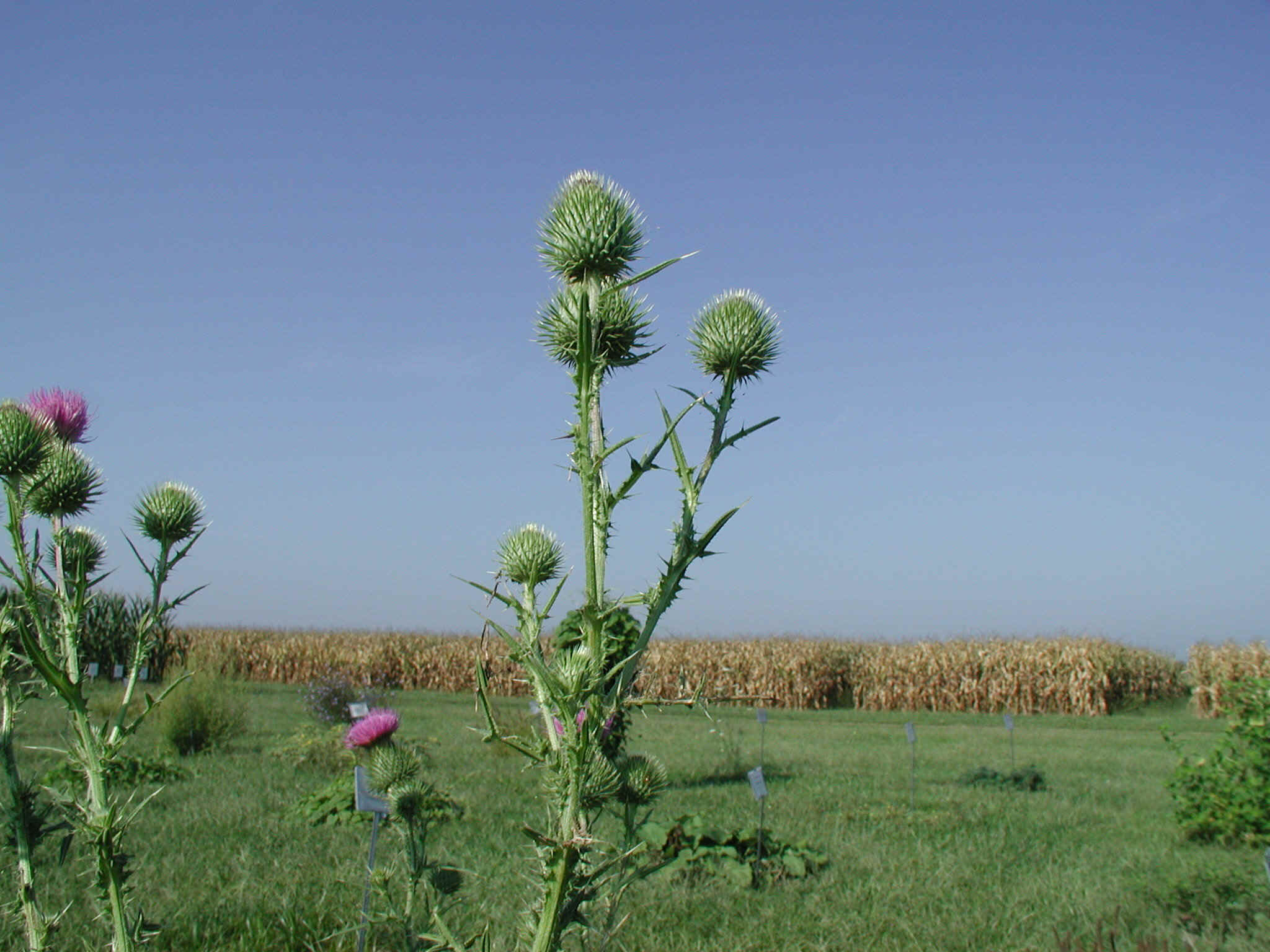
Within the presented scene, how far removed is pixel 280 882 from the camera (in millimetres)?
5324

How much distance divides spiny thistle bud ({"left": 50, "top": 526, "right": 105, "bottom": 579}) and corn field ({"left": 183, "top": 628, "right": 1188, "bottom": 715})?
2028 cm

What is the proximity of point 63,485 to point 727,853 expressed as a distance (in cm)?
467

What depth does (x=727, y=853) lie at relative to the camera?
6.17 m

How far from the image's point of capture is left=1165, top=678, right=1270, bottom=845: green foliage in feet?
21.7

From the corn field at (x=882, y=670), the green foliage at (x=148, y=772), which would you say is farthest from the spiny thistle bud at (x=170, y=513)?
the corn field at (x=882, y=670)

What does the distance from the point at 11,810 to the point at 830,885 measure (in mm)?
4759

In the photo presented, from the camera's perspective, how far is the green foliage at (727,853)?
19.4ft

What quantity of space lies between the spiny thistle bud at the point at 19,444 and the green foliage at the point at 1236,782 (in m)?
7.61

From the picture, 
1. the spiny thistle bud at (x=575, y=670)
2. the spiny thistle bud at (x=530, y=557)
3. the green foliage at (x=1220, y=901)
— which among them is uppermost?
the spiny thistle bud at (x=530, y=557)

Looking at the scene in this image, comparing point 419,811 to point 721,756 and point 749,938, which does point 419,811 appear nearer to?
point 749,938

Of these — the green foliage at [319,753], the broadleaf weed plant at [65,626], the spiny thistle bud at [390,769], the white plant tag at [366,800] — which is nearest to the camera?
the broadleaf weed plant at [65,626]

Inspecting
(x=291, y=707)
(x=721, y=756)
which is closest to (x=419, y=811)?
(x=721, y=756)

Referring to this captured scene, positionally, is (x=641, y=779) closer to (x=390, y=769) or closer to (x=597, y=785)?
(x=390, y=769)

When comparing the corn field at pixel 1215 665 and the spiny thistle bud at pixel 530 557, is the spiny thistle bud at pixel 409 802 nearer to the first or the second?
the spiny thistle bud at pixel 530 557
